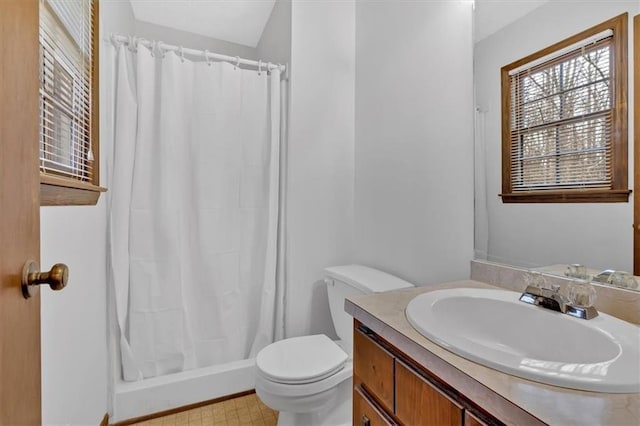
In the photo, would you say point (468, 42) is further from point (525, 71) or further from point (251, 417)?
point (251, 417)

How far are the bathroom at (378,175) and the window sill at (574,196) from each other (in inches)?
0.7

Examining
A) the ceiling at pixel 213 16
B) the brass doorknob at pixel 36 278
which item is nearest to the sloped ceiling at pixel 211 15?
the ceiling at pixel 213 16

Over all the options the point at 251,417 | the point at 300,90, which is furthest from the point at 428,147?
the point at 251,417

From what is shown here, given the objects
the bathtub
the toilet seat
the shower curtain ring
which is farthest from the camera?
the shower curtain ring

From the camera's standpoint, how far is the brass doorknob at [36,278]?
0.47 meters

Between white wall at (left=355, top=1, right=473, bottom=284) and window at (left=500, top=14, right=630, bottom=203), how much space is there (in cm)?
19

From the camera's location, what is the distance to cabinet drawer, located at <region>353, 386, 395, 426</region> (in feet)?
2.59

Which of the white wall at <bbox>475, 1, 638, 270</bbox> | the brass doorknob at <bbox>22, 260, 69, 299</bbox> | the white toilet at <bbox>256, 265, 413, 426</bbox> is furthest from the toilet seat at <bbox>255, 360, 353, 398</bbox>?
the brass doorknob at <bbox>22, 260, 69, 299</bbox>

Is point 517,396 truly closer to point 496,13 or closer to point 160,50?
point 496,13

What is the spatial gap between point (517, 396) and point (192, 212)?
1658 millimetres

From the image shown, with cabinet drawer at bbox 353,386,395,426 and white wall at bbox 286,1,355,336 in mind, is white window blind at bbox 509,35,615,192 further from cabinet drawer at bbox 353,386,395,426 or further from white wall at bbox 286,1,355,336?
white wall at bbox 286,1,355,336

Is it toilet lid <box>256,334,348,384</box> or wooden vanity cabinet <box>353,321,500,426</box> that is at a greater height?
wooden vanity cabinet <box>353,321,500,426</box>

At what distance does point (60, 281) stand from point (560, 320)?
1.07 m

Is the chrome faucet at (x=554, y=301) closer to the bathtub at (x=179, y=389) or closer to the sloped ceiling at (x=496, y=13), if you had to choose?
the sloped ceiling at (x=496, y=13)
